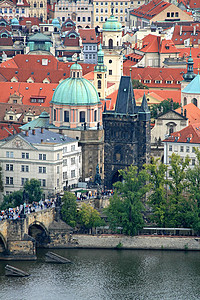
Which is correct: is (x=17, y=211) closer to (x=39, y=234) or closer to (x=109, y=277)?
(x=39, y=234)

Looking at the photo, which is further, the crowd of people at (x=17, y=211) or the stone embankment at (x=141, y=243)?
the stone embankment at (x=141, y=243)

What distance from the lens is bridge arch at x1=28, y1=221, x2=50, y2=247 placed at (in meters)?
199

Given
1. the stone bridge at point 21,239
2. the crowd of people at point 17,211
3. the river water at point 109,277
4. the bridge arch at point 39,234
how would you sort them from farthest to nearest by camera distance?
the bridge arch at point 39,234
the crowd of people at point 17,211
the stone bridge at point 21,239
the river water at point 109,277

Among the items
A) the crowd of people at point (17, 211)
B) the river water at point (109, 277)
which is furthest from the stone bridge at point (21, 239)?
the river water at point (109, 277)

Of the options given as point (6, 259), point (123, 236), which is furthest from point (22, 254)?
point (123, 236)

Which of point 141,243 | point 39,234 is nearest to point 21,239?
point 39,234

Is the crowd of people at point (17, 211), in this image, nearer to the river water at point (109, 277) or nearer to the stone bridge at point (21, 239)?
the stone bridge at point (21, 239)

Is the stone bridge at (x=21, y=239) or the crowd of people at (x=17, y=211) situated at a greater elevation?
the crowd of people at (x=17, y=211)

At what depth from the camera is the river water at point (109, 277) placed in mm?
177875

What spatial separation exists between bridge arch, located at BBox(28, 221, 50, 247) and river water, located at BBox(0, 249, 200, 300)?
9.97 ft

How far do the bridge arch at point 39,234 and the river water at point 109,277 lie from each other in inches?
120

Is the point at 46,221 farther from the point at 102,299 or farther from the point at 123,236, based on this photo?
the point at 102,299

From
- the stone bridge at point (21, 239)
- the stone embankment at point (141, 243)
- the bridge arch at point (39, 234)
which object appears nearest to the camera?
the stone bridge at point (21, 239)

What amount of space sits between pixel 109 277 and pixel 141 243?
15302 mm
